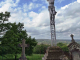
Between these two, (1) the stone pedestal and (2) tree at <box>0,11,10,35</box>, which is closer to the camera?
(1) the stone pedestal

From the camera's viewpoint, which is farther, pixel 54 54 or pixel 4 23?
pixel 4 23

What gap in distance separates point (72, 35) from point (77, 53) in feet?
19.1

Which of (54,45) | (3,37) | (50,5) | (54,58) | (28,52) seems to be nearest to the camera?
(54,58)

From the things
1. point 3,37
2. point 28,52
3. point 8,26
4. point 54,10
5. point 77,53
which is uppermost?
point 54,10

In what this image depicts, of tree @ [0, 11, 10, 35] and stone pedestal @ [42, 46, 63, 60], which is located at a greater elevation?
tree @ [0, 11, 10, 35]

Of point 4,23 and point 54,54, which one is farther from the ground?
point 4,23

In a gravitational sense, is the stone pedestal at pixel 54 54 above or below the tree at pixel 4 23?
below

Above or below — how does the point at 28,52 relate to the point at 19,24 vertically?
below

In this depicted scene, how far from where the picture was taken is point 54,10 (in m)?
9.70

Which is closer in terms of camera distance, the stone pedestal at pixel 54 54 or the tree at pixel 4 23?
the stone pedestal at pixel 54 54

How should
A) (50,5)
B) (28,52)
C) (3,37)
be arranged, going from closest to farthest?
1. (50,5)
2. (3,37)
3. (28,52)

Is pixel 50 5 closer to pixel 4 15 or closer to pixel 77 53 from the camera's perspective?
pixel 77 53

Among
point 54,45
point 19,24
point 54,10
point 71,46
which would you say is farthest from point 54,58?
point 19,24

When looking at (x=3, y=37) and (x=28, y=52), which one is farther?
(x=28, y=52)
